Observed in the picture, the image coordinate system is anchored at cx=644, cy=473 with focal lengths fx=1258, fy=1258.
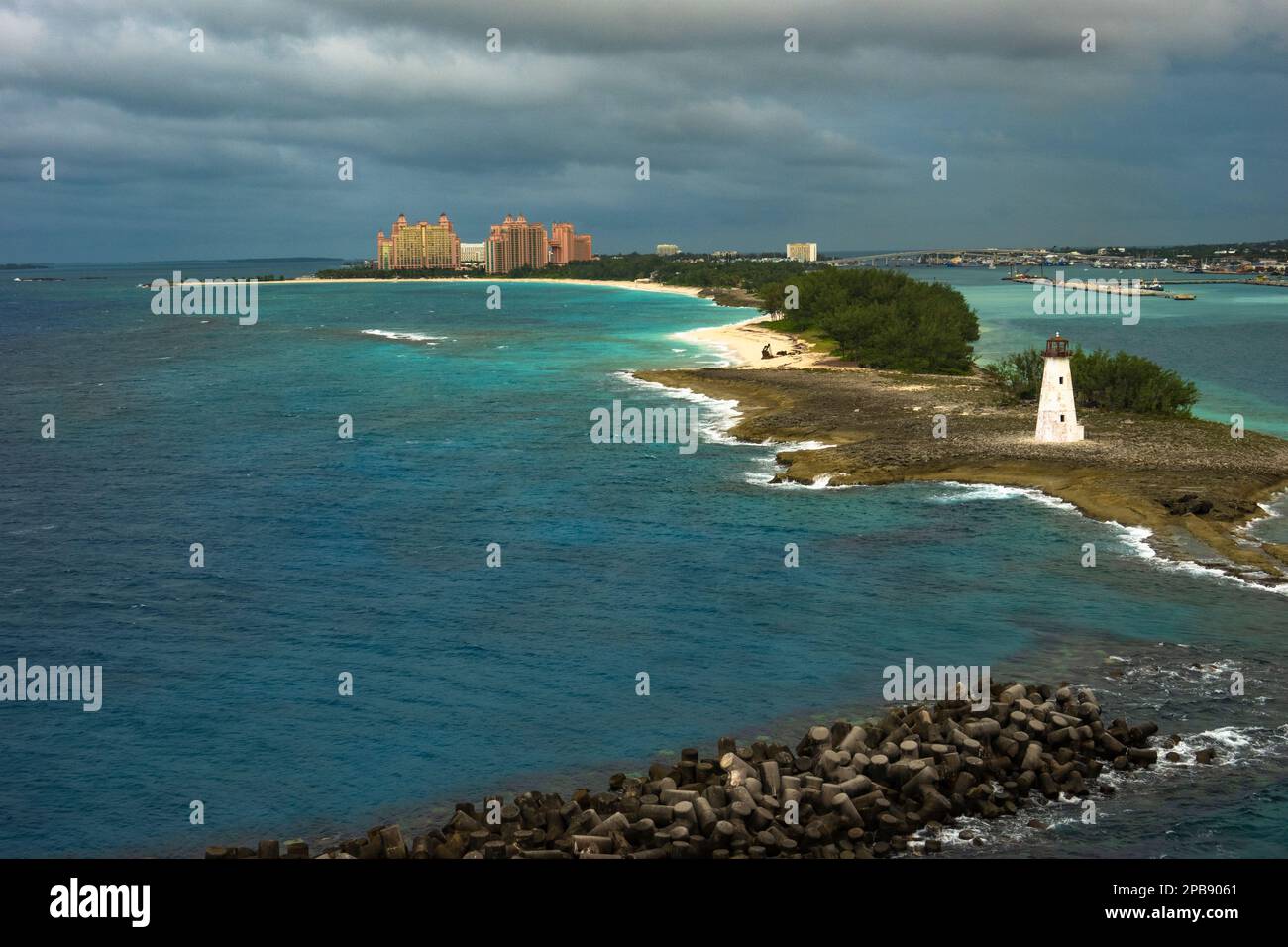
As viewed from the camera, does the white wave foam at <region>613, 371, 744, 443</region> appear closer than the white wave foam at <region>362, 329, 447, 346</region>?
Yes

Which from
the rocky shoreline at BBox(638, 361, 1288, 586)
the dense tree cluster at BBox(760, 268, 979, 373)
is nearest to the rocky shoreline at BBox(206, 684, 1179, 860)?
the rocky shoreline at BBox(638, 361, 1288, 586)

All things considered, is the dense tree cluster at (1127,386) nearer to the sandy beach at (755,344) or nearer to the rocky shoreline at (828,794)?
the sandy beach at (755,344)

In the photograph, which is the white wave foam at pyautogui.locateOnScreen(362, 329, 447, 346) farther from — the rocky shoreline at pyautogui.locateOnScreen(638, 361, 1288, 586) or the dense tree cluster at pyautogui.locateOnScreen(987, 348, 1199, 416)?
the dense tree cluster at pyautogui.locateOnScreen(987, 348, 1199, 416)

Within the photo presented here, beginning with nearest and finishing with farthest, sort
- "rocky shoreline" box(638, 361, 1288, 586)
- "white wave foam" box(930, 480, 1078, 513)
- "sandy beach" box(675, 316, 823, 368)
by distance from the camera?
"rocky shoreline" box(638, 361, 1288, 586) → "white wave foam" box(930, 480, 1078, 513) → "sandy beach" box(675, 316, 823, 368)

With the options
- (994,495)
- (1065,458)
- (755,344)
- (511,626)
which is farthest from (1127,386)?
(755,344)

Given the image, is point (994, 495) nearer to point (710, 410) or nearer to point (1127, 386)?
point (1127, 386)
